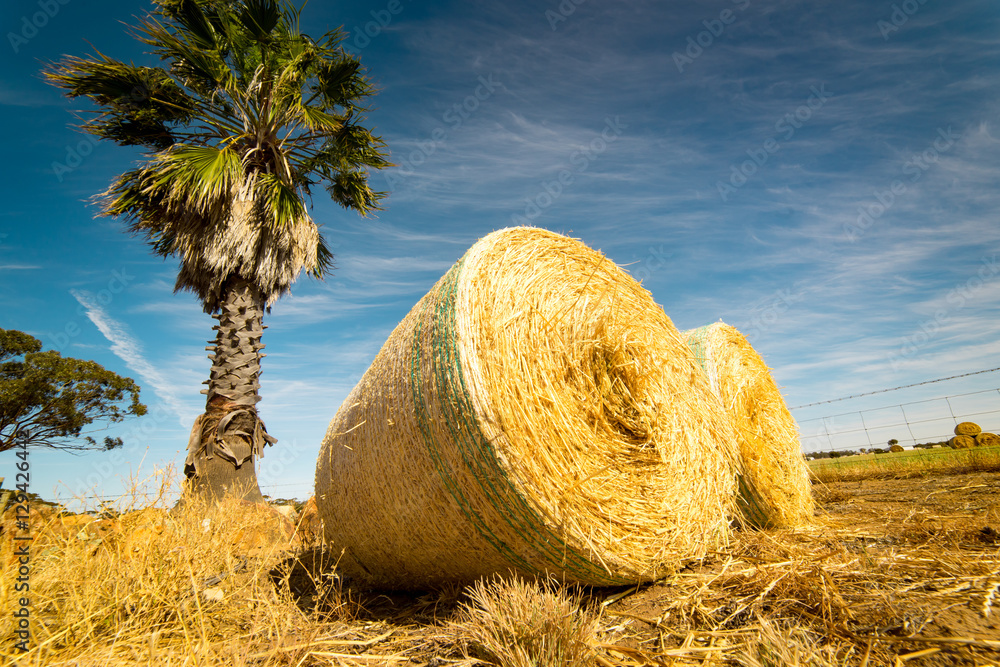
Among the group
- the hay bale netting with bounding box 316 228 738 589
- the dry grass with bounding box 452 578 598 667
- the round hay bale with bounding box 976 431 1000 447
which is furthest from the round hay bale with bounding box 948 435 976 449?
the dry grass with bounding box 452 578 598 667

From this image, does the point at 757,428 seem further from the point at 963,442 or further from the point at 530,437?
the point at 963,442

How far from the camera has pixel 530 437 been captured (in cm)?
235

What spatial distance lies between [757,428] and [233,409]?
25.9 ft

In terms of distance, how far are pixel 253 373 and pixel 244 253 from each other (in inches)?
84.1

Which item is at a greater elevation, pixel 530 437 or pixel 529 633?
pixel 530 437

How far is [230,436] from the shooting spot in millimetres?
7969

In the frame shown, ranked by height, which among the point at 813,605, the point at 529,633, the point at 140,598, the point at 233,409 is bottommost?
the point at 813,605

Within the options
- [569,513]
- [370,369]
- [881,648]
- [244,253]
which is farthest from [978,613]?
[244,253]

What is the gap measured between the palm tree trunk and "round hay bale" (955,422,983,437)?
1815cm

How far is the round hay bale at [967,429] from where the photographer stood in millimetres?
13688

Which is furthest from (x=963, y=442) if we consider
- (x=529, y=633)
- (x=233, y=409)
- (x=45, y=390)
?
(x=45, y=390)

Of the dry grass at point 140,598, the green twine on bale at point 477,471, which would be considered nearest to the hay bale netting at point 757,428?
the green twine on bale at point 477,471

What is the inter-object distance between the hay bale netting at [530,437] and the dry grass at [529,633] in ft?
1.05

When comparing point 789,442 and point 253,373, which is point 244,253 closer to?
Answer: point 253,373
